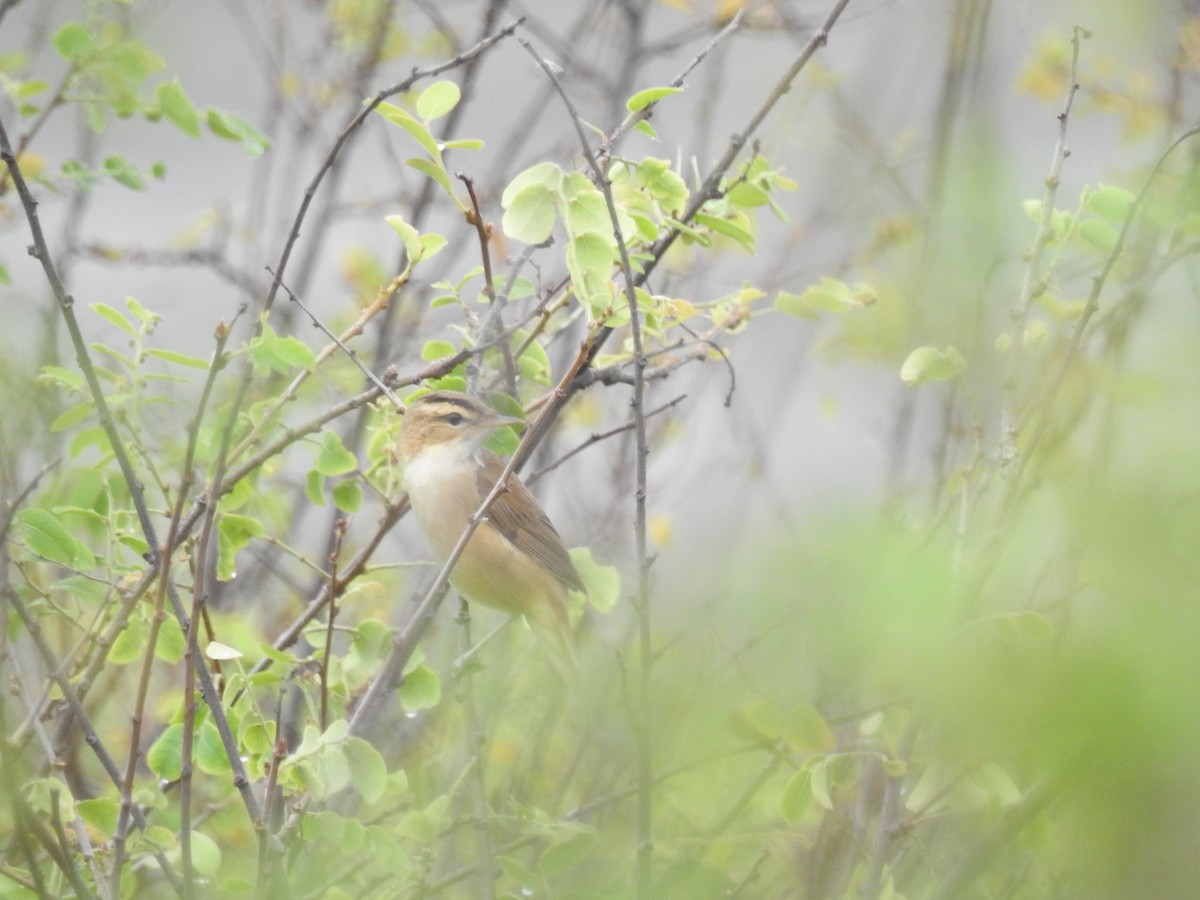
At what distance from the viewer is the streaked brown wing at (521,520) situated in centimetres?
391

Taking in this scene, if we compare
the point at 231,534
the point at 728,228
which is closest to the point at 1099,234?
the point at 728,228

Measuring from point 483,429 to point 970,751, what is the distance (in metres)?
2.50

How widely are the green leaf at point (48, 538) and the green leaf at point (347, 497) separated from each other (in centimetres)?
67

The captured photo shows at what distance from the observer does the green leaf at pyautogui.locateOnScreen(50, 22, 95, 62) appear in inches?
109

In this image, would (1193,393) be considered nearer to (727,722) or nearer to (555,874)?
(727,722)

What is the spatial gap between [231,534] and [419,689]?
1.62 feet

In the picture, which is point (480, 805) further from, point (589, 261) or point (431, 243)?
point (431, 243)

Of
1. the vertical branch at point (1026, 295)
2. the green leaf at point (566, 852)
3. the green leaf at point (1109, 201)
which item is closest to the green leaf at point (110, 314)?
the green leaf at point (566, 852)

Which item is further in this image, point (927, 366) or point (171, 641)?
point (171, 641)

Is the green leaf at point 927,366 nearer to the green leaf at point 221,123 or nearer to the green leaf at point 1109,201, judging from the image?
the green leaf at point 1109,201

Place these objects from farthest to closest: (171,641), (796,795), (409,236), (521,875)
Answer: (409,236) < (171,641) < (521,875) < (796,795)

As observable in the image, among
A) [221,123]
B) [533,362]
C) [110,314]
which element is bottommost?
[533,362]

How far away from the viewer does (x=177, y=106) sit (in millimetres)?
2742

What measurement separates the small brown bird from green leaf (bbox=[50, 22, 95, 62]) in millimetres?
1221
